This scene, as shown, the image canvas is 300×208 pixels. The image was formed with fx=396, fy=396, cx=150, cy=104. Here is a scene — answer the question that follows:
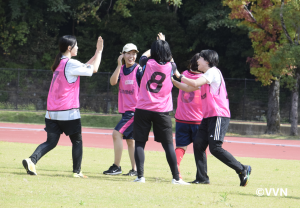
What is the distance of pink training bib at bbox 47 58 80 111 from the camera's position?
5605mm

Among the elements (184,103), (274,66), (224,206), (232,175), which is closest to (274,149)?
→ (274,66)

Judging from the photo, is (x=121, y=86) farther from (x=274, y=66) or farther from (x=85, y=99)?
(x=85, y=99)

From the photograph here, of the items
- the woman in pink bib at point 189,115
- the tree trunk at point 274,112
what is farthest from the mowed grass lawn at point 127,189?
the tree trunk at point 274,112

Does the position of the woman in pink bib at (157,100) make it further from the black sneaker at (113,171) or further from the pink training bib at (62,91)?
the black sneaker at (113,171)

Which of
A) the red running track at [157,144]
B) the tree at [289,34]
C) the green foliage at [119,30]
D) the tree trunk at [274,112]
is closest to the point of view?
the red running track at [157,144]

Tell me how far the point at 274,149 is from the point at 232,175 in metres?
6.71

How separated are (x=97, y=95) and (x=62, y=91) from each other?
59.8 feet

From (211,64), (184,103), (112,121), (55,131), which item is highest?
(211,64)

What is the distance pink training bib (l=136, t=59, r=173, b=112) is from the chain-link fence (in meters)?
17.3

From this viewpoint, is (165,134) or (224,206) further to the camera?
(165,134)

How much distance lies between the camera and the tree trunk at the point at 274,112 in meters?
19.2

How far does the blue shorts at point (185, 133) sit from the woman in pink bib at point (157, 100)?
0.84 metres

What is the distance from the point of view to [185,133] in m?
6.33

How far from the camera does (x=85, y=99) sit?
78.9 ft
